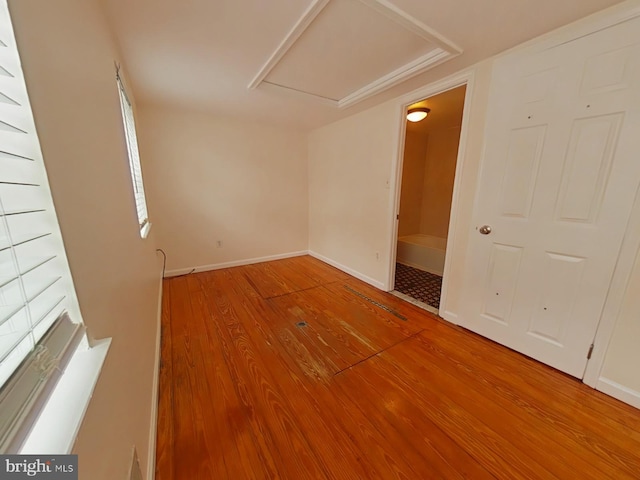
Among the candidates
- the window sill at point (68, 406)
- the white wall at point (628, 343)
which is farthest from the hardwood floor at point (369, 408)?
the window sill at point (68, 406)

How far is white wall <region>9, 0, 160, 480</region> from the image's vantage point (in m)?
0.54

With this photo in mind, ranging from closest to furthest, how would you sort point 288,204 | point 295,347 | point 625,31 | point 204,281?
point 625,31, point 295,347, point 204,281, point 288,204

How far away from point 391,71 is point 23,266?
2507 millimetres

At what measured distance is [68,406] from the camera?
0.49 m

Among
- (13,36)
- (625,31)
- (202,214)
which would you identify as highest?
(625,31)

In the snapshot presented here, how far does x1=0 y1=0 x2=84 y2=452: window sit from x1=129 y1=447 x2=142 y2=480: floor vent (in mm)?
564

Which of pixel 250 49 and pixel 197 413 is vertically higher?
pixel 250 49

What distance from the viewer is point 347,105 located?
2.74 meters

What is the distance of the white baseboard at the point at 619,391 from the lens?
1.40 m

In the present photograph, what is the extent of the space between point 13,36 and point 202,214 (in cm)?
319

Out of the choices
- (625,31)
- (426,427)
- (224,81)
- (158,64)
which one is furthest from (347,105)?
(426,427)

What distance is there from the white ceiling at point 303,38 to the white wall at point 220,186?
0.74 meters

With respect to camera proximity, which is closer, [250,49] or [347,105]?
[250,49]

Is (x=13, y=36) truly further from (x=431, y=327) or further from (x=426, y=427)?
(x=431, y=327)
